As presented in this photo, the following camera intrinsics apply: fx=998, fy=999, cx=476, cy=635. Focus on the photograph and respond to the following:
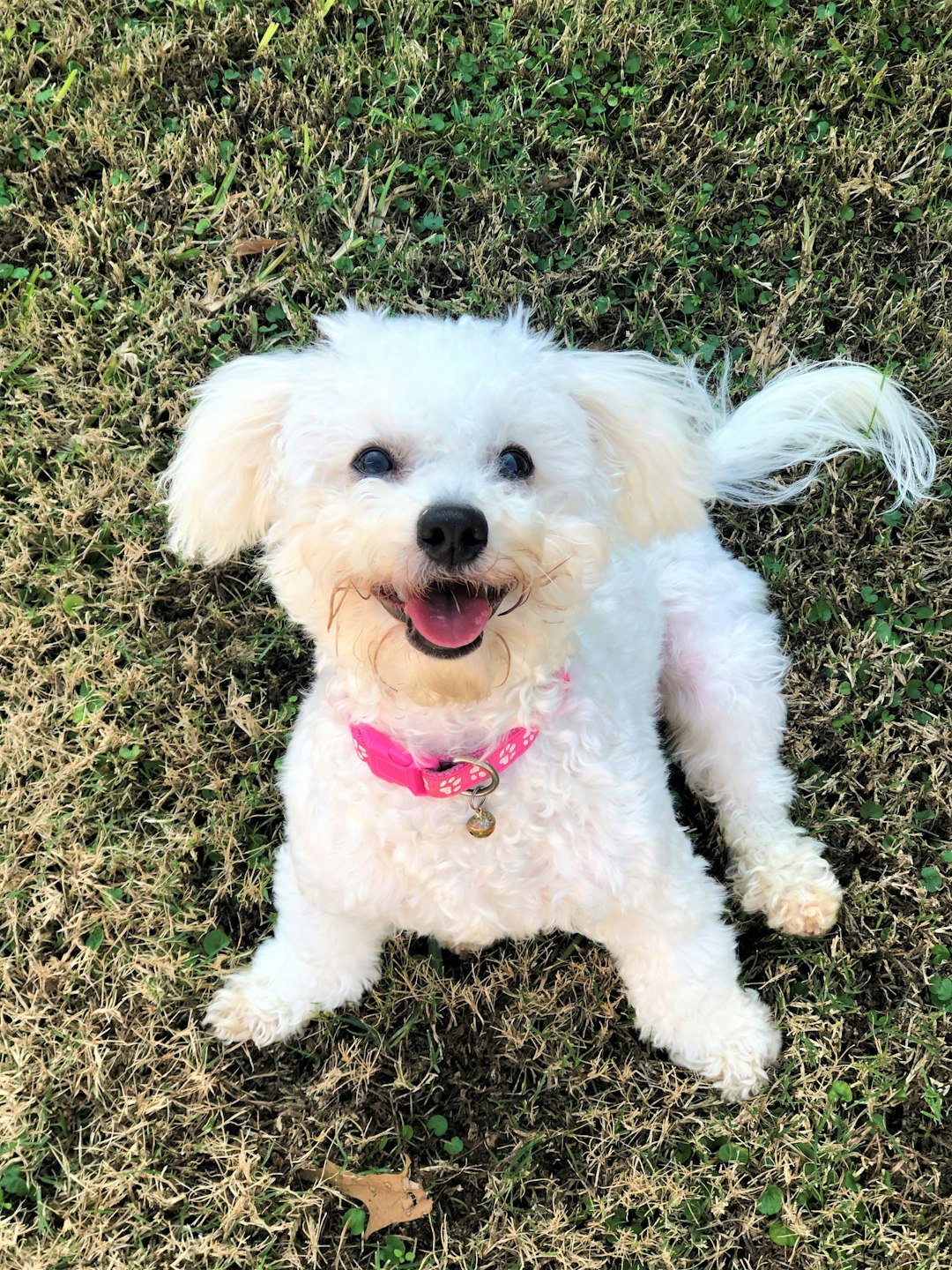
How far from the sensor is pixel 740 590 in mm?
2613

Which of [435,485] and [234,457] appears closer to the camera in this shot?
[435,485]

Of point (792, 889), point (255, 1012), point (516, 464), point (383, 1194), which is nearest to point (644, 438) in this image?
point (516, 464)

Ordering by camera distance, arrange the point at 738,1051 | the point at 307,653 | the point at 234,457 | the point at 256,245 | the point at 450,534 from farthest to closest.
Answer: the point at 256,245
the point at 307,653
the point at 738,1051
the point at 234,457
the point at 450,534

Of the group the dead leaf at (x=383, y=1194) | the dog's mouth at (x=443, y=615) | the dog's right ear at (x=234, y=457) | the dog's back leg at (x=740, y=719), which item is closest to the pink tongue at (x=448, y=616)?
the dog's mouth at (x=443, y=615)

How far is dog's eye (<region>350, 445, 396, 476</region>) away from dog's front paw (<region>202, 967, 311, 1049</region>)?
4.77 ft

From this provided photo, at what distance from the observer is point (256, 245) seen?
3.36 metres

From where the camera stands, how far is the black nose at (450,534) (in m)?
1.53

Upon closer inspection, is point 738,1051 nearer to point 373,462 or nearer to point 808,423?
point 808,423

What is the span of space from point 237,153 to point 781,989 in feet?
10.5

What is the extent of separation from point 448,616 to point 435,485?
0.70 ft

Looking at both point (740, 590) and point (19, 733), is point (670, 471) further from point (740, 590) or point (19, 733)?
point (19, 733)

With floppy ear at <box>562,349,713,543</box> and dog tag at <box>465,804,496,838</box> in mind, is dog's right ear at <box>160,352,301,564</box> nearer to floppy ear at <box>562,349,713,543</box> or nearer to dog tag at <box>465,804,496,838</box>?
floppy ear at <box>562,349,713,543</box>

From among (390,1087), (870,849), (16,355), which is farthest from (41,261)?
(870,849)

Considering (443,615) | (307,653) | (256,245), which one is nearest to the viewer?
(443,615)
